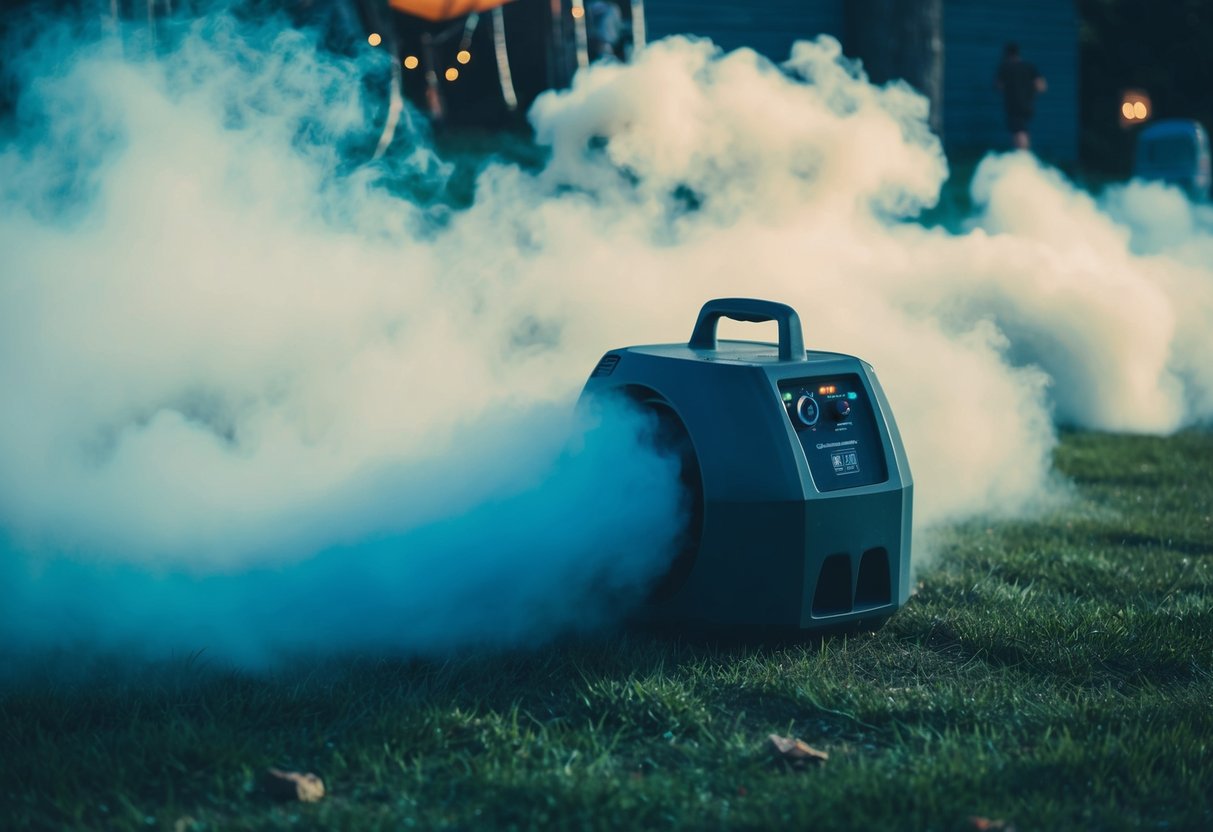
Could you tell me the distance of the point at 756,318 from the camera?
298 cm

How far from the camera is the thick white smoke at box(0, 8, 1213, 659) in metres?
2.91

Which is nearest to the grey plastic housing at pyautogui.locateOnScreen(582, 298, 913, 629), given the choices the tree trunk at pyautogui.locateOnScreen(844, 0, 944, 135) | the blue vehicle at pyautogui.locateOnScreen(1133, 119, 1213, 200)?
the tree trunk at pyautogui.locateOnScreen(844, 0, 944, 135)

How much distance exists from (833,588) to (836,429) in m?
0.36

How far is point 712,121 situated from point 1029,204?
107 inches

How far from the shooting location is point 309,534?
2955 mm

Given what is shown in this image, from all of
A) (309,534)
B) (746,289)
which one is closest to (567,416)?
(309,534)

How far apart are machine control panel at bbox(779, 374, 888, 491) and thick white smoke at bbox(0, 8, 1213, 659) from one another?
13.2 inches

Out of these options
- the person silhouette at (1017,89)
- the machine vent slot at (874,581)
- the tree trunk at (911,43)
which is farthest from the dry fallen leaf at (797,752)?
the person silhouette at (1017,89)

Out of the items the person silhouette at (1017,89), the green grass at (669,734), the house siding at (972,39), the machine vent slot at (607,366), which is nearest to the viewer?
the green grass at (669,734)

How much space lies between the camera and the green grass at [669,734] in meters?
2.12

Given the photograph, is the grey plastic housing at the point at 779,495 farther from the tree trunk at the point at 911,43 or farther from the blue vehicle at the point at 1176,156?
the blue vehicle at the point at 1176,156

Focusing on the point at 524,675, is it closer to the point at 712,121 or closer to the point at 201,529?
the point at 201,529

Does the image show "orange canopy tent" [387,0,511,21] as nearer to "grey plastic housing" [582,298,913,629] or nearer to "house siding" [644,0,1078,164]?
"house siding" [644,0,1078,164]

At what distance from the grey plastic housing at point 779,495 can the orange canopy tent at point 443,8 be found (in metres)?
6.62
